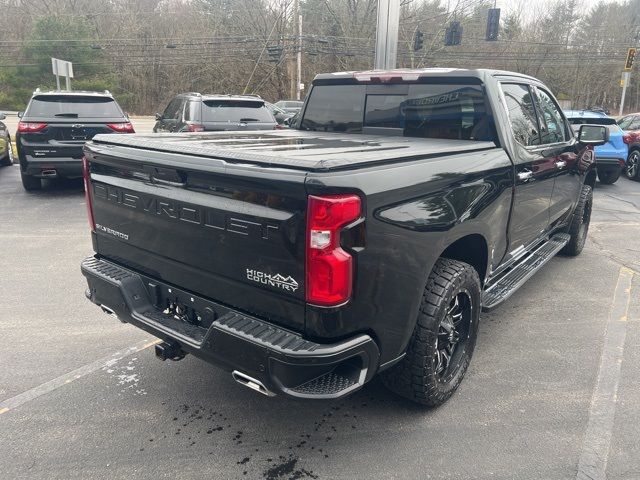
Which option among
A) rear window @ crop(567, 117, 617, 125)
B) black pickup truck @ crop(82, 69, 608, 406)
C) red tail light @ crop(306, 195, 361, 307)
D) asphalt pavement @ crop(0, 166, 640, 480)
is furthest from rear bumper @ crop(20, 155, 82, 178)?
rear window @ crop(567, 117, 617, 125)

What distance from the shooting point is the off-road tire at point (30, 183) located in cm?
941

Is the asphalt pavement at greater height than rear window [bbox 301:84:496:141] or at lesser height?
lesser

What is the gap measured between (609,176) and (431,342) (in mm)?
11330

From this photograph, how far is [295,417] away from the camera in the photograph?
308cm

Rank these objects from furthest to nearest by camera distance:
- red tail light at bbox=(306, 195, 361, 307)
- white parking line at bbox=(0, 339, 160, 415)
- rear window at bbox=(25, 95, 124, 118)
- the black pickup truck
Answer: rear window at bbox=(25, 95, 124, 118) < white parking line at bbox=(0, 339, 160, 415) < the black pickup truck < red tail light at bbox=(306, 195, 361, 307)

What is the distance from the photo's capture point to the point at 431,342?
9.16 ft

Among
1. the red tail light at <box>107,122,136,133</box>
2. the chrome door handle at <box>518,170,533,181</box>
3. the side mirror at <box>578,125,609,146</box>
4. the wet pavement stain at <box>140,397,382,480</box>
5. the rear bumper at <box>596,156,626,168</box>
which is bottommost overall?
the wet pavement stain at <box>140,397,382,480</box>

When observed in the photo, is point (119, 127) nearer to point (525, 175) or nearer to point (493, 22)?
point (525, 175)

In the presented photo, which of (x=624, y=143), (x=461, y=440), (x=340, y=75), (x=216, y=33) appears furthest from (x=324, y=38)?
(x=461, y=440)

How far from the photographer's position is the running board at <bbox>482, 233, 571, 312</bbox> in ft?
12.0

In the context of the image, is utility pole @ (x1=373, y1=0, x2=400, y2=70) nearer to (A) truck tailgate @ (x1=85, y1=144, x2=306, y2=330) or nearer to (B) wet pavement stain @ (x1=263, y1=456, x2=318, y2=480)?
(A) truck tailgate @ (x1=85, y1=144, x2=306, y2=330)

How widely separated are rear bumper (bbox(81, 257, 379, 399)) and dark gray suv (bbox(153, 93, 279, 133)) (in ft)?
23.1

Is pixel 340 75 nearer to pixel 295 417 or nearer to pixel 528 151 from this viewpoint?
pixel 528 151

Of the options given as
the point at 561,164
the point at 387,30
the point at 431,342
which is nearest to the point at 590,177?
the point at 561,164
